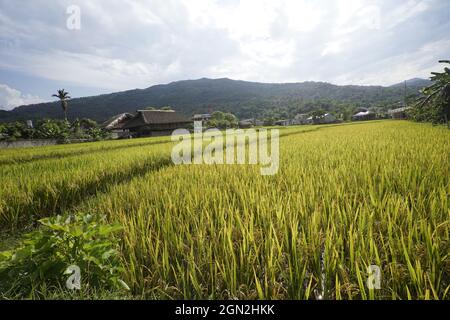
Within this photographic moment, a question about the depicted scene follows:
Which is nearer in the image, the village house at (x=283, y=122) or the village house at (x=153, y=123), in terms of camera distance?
the village house at (x=153, y=123)

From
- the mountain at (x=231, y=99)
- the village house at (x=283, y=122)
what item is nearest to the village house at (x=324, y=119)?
the village house at (x=283, y=122)

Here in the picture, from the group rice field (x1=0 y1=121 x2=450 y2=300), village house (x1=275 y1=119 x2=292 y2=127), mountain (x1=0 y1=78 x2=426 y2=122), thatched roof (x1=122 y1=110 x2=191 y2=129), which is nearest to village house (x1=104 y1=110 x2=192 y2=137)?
thatched roof (x1=122 y1=110 x2=191 y2=129)

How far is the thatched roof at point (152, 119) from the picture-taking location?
1122 inches

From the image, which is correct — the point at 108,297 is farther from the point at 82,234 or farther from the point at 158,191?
the point at 158,191

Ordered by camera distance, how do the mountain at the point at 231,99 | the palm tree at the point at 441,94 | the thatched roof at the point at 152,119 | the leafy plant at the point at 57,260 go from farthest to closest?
1. the mountain at the point at 231,99
2. the thatched roof at the point at 152,119
3. the palm tree at the point at 441,94
4. the leafy plant at the point at 57,260

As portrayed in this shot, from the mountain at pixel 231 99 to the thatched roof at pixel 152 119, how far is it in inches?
2119

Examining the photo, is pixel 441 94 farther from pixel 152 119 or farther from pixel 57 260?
pixel 152 119

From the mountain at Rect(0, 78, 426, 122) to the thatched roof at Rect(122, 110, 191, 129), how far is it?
177ft

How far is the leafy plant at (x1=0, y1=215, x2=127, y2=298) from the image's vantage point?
104cm

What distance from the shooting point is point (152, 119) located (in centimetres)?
2912

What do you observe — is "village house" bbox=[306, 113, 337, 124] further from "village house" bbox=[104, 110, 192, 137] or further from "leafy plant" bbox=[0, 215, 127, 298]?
"leafy plant" bbox=[0, 215, 127, 298]

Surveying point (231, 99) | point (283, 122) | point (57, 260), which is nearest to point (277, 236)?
point (57, 260)

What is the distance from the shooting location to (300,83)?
146 meters

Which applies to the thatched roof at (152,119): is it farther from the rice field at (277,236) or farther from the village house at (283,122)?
the village house at (283,122)
